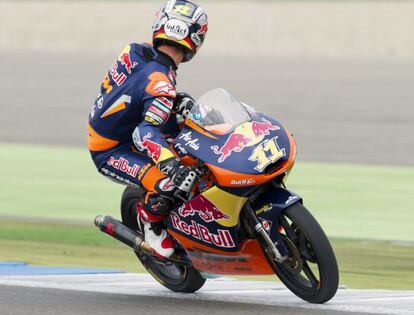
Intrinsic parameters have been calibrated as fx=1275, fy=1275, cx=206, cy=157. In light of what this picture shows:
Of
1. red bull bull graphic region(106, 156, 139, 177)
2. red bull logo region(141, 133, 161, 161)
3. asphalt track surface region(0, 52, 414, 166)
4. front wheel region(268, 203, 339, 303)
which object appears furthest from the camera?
asphalt track surface region(0, 52, 414, 166)

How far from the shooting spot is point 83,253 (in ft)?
32.7

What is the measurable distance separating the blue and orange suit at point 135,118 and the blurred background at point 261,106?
1648mm

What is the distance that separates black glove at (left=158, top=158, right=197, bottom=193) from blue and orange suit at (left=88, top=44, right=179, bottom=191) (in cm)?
6

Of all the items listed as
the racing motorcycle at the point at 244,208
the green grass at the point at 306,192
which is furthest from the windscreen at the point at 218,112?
the green grass at the point at 306,192

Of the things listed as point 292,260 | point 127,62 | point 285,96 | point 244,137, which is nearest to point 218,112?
point 244,137

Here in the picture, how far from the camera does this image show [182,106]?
7.93m

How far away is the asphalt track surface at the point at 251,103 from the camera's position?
7363 millimetres

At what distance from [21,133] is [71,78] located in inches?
372

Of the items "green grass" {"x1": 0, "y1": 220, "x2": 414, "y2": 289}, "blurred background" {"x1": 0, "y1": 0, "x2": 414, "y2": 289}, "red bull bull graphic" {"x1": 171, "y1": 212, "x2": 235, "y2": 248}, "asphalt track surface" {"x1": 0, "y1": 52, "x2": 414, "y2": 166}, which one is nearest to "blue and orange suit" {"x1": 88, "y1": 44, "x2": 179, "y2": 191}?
"red bull bull graphic" {"x1": 171, "y1": 212, "x2": 235, "y2": 248}

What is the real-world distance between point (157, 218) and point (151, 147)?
50 cm

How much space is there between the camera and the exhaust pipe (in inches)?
313

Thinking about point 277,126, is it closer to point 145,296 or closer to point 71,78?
A: point 145,296

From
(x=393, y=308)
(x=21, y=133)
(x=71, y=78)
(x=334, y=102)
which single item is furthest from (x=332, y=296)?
(x=71, y=78)

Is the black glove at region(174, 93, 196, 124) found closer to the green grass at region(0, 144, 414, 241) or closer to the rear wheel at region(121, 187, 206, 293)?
the rear wheel at region(121, 187, 206, 293)
